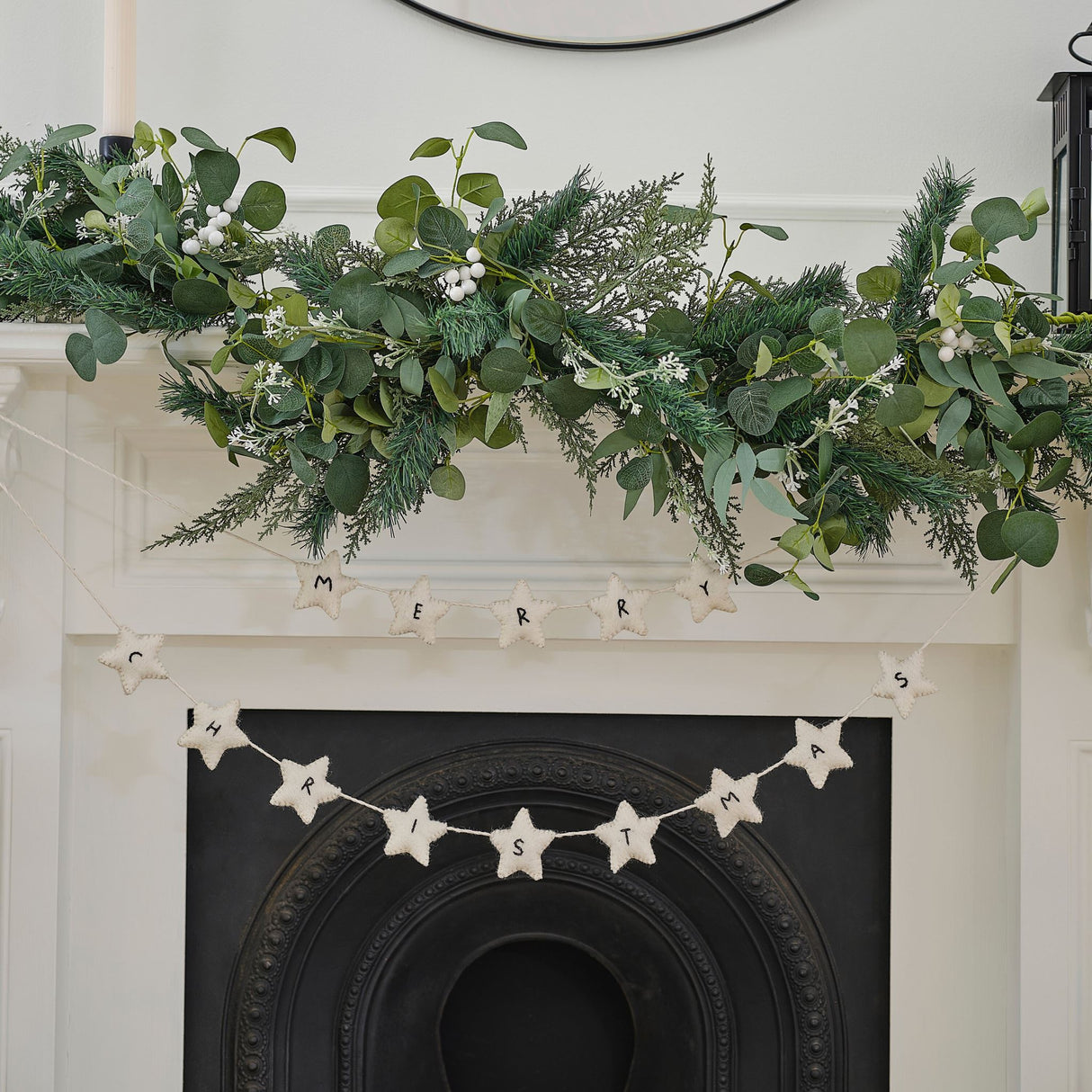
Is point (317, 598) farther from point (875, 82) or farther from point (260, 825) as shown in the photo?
point (875, 82)

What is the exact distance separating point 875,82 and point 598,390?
1.80ft

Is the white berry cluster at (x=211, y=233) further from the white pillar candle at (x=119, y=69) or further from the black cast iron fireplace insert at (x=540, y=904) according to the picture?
the black cast iron fireplace insert at (x=540, y=904)

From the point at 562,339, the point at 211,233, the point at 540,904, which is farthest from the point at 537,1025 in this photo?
the point at 211,233

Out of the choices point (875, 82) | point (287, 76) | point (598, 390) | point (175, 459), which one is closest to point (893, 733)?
point (598, 390)

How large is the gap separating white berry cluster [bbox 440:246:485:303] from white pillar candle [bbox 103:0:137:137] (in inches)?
13.0

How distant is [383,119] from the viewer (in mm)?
1003

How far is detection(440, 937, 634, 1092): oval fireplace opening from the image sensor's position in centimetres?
120

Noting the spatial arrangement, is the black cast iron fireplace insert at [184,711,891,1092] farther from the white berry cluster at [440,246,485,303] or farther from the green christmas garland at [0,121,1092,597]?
the white berry cluster at [440,246,485,303]

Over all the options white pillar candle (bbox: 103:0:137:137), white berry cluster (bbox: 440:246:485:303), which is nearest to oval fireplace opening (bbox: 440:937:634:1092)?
white berry cluster (bbox: 440:246:485:303)

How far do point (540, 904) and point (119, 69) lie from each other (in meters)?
0.97

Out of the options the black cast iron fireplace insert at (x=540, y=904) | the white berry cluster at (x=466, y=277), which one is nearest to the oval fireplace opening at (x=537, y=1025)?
the black cast iron fireplace insert at (x=540, y=904)

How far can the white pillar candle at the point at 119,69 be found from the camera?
81cm

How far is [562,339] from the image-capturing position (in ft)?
2.44

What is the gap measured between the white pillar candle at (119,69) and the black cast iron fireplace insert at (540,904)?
63 cm
